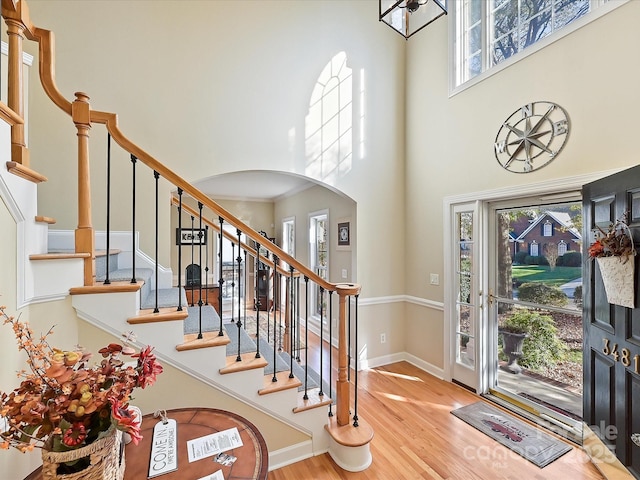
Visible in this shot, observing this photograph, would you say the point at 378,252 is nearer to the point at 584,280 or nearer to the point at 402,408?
the point at 402,408

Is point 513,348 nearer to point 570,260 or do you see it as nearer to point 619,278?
point 570,260

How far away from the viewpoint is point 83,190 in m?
1.69

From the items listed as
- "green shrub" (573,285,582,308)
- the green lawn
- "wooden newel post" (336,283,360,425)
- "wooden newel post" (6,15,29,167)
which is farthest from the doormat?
"wooden newel post" (6,15,29,167)

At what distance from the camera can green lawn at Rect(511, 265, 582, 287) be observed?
8.23ft

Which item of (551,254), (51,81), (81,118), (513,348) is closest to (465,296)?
(513,348)

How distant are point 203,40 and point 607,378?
13.8 ft

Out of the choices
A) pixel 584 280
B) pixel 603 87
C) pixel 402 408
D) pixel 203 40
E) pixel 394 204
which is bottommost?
pixel 402 408

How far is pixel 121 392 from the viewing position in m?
0.91

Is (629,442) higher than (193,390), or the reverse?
(193,390)

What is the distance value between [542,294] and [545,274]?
184 millimetres

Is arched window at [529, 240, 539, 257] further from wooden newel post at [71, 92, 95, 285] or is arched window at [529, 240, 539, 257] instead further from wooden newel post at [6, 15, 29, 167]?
wooden newel post at [6, 15, 29, 167]

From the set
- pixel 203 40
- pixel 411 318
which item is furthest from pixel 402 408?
pixel 203 40

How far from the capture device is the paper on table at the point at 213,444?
4.17 feet

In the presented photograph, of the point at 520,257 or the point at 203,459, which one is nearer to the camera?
the point at 203,459
